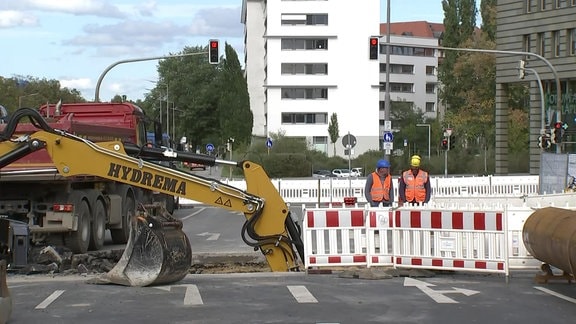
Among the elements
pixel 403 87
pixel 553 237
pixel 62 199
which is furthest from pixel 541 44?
pixel 403 87

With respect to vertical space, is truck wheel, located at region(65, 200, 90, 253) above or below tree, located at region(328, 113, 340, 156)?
below

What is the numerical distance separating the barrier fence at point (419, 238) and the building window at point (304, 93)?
8035cm

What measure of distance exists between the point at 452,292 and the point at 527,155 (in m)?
65.9

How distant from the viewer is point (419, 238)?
14148 mm

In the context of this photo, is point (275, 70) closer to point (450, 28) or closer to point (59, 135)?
point (450, 28)

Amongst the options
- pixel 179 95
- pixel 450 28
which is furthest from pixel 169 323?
pixel 179 95

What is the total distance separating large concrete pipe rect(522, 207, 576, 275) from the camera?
37.3 ft

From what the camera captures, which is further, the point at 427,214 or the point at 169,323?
the point at 427,214

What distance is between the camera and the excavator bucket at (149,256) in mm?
12883

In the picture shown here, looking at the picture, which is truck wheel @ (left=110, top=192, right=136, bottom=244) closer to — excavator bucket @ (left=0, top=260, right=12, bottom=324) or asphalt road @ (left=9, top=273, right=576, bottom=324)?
asphalt road @ (left=9, top=273, right=576, bottom=324)

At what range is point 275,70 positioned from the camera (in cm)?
Answer: 9450

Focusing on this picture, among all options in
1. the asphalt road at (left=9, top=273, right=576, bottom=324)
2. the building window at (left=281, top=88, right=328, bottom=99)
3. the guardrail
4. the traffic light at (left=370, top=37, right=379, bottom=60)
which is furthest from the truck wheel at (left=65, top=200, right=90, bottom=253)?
the building window at (left=281, top=88, right=328, bottom=99)

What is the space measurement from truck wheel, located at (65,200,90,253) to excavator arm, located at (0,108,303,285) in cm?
519

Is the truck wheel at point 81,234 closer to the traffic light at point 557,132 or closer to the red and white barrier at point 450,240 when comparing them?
the red and white barrier at point 450,240
